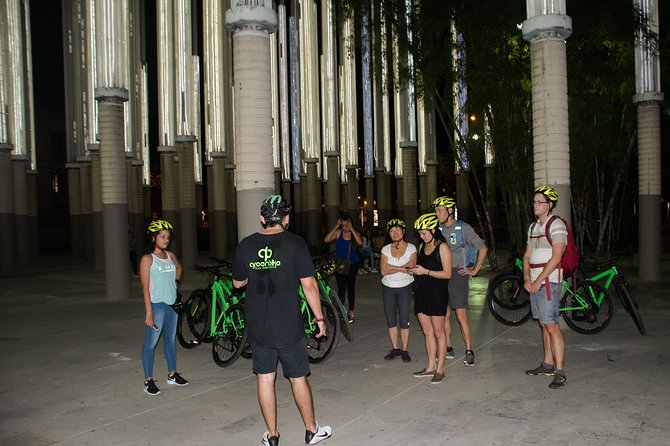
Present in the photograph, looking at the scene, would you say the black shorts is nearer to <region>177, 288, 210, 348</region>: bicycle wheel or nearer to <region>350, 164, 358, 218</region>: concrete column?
<region>177, 288, 210, 348</region>: bicycle wheel

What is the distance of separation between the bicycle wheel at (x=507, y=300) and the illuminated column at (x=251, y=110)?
365 centimetres

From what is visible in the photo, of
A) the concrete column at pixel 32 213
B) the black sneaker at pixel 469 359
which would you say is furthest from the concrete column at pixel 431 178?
the black sneaker at pixel 469 359

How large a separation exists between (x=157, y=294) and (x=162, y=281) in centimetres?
13

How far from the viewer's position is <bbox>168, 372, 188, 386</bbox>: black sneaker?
20.9ft

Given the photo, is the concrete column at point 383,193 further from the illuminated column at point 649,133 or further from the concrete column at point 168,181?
the illuminated column at point 649,133

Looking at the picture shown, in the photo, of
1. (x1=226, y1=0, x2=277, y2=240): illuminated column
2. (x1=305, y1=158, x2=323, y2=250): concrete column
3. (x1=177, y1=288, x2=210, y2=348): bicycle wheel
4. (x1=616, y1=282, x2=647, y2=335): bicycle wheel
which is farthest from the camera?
(x1=305, y1=158, x2=323, y2=250): concrete column

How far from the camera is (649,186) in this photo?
1452 centimetres

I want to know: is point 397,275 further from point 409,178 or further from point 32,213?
point 32,213

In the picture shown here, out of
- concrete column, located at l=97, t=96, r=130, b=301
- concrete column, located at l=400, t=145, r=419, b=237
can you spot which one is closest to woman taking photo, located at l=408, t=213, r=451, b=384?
concrete column, located at l=97, t=96, r=130, b=301

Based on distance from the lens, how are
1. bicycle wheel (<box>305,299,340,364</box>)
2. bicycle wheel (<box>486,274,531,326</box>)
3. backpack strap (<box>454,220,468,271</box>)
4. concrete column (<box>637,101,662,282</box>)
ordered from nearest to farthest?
1. backpack strap (<box>454,220,468,271</box>)
2. bicycle wheel (<box>305,299,340,364</box>)
3. bicycle wheel (<box>486,274,531,326</box>)
4. concrete column (<box>637,101,662,282</box>)

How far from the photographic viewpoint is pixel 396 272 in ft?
22.1

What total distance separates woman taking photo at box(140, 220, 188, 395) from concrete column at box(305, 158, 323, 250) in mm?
25213

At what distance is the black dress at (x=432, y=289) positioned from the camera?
6098 mm

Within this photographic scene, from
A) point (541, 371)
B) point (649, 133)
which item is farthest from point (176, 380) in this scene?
point (649, 133)
